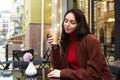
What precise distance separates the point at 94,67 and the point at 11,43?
11348 mm

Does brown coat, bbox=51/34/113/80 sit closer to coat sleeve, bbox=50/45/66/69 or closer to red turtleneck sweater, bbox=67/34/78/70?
red turtleneck sweater, bbox=67/34/78/70

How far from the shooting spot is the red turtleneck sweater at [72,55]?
1769mm

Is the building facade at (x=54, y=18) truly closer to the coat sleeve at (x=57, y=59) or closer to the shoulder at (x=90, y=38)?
the coat sleeve at (x=57, y=59)

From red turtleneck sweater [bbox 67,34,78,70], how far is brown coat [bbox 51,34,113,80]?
39 mm

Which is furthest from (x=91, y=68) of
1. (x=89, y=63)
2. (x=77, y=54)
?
(x=77, y=54)

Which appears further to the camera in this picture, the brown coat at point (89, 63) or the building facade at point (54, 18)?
the building facade at point (54, 18)

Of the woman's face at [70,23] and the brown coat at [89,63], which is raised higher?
the woman's face at [70,23]

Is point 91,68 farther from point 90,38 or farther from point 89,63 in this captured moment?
point 90,38

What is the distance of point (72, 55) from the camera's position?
1785 mm

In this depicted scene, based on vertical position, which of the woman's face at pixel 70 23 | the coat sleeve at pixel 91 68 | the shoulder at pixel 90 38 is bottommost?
the coat sleeve at pixel 91 68

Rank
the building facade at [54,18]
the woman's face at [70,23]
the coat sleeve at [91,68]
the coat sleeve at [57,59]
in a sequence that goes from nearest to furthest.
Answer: the coat sleeve at [91,68]
the woman's face at [70,23]
the coat sleeve at [57,59]
the building facade at [54,18]

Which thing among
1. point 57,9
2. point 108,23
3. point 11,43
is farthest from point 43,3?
point 108,23

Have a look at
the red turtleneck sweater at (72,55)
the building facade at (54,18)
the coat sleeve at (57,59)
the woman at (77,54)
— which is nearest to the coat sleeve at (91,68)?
the woman at (77,54)

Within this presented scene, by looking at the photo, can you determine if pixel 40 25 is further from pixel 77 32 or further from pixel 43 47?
pixel 77 32
